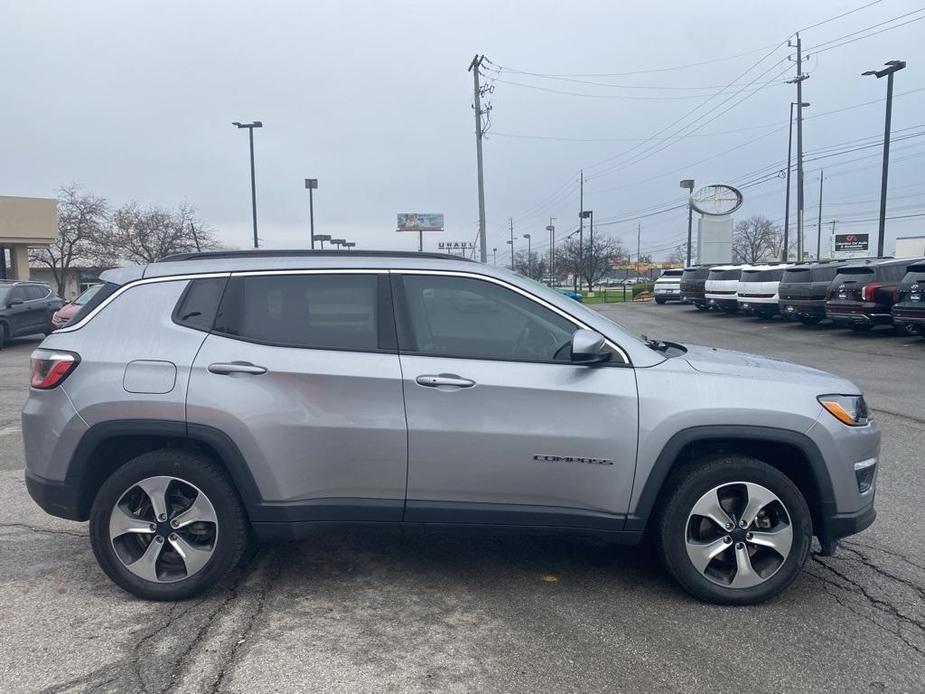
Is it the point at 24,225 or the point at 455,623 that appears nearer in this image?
the point at 455,623

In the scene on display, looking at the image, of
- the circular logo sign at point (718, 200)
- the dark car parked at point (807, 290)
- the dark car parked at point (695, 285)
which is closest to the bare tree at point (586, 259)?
the circular logo sign at point (718, 200)

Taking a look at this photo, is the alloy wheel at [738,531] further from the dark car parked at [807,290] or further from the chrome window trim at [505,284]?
the dark car parked at [807,290]

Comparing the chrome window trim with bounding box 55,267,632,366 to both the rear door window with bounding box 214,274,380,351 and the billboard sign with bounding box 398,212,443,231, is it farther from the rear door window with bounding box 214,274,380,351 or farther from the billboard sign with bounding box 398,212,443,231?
the billboard sign with bounding box 398,212,443,231

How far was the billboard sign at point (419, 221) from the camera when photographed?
7719cm

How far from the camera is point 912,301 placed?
15.6 m

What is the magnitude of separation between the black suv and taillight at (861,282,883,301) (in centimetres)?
1943

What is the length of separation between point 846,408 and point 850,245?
69.5 meters

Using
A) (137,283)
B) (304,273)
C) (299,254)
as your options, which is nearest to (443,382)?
(304,273)

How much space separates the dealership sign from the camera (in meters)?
62.6

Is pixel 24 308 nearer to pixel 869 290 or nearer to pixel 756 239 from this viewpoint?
pixel 869 290

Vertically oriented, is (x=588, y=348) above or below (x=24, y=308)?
above

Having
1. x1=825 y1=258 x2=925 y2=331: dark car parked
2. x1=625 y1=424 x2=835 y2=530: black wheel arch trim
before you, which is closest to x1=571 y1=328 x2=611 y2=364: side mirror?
x1=625 y1=424 x2=835 y2=530: black wheel arch trim

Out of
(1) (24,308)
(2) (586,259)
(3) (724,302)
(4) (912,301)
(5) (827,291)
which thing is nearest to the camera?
(4) (912,301)

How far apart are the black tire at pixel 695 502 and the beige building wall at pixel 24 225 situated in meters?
35.2
